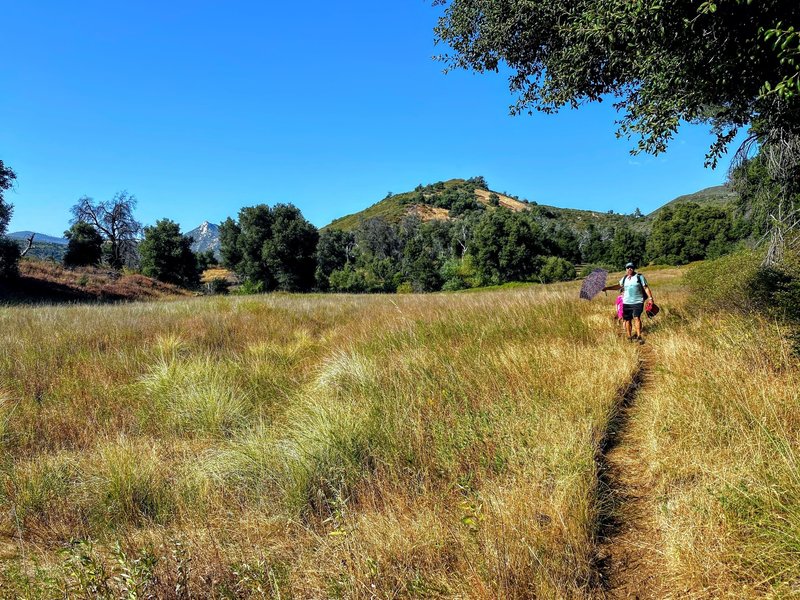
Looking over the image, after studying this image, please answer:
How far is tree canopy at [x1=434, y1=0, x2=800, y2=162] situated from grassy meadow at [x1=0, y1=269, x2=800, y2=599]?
9.98 feet

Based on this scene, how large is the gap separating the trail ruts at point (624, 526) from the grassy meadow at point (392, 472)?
0.08 meters

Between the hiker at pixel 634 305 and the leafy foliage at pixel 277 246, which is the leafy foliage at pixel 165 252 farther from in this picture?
the hiker at pixel 634 305

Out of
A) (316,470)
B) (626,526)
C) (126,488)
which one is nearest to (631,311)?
(626,526)

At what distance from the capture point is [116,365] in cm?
576

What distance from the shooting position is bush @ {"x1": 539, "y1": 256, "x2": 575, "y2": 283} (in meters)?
64.0

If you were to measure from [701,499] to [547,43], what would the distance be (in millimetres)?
8032

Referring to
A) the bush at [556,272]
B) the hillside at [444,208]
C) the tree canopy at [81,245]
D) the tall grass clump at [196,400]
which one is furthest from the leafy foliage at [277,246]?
the hillside at [444,208]

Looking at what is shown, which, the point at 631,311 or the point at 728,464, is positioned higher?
the point at 631,311

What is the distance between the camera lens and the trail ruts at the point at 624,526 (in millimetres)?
1826

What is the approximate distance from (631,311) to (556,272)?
61.4m

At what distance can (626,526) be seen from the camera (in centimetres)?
224

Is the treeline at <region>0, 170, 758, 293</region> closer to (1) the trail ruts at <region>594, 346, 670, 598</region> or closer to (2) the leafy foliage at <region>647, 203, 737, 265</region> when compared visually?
(2) the leafy foliage at <region>647, 203, 737, 265</region>

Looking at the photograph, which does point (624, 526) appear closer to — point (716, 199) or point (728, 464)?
point (728, 464)

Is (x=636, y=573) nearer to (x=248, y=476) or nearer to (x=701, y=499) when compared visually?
(x=701, y=499)
